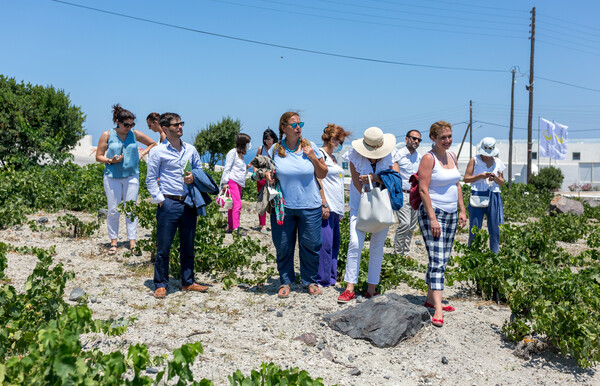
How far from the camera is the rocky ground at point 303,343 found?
3.76 meters

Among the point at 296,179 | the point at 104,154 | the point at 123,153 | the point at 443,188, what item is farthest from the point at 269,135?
the point at 443,188

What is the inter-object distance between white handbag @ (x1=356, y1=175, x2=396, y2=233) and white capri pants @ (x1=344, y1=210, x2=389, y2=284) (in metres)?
0.20

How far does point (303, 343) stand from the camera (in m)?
4.11

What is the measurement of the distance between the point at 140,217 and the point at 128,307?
1744mm

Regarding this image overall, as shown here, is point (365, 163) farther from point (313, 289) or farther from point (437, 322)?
point (437, 322)

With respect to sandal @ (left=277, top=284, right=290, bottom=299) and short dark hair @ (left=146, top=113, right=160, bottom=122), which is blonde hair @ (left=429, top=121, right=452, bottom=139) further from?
short dark hair @ (left=146, top=113, right=160, bottom=122)

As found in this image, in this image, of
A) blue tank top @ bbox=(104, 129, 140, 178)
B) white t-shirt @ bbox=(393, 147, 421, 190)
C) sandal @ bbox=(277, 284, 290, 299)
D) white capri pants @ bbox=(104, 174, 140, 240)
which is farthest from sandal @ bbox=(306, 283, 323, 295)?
blue tank top @ bbox=(104, 129, 140, 178)

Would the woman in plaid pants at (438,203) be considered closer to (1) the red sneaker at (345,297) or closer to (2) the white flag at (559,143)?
(1) the red sneaker at (345,297)

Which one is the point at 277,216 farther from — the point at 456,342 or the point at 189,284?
the point at 456,342

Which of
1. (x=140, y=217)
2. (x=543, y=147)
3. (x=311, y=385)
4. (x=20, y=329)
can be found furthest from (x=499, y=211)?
(x=543, y=147)

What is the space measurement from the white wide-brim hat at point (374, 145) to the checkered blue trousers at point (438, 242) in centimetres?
64

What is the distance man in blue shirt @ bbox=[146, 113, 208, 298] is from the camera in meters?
5.04

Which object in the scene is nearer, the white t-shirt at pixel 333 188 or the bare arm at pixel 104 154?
the white t-shirt at pixel 333 188

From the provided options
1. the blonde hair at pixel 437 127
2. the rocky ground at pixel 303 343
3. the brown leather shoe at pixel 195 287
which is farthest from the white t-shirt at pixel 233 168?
the blonde hair at pixel 437 127
